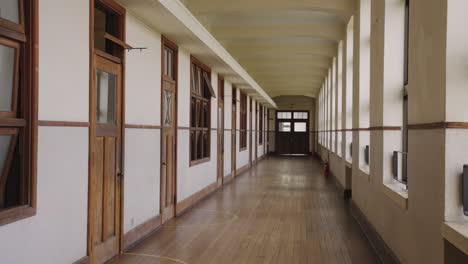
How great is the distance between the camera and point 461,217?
9.38 feet

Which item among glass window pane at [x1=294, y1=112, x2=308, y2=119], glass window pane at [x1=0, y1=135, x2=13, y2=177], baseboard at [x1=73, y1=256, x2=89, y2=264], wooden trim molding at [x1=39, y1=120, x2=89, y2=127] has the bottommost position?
baseboard at [x1=73, y1=256, x2=89, y2=264]

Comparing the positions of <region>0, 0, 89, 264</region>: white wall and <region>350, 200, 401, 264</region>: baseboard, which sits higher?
<region>0, 0, 89, 264</region>: white wall

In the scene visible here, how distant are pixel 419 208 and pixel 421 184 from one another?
0.61 feet

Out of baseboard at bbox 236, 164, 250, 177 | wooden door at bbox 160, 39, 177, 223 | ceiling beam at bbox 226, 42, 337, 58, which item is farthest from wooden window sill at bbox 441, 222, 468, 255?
baseboard at bbox 236, 164, 250, 177

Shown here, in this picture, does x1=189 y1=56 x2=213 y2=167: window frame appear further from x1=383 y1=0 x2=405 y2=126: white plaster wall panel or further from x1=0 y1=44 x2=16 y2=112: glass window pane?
x1=0 y1=44 x2=16 y2=112: glass window pane

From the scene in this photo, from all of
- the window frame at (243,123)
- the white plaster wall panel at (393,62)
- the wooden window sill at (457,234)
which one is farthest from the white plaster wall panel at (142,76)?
the window frame at (243,123)

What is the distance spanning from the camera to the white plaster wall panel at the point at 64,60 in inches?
136

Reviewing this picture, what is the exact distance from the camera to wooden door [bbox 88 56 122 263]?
14.1 ft

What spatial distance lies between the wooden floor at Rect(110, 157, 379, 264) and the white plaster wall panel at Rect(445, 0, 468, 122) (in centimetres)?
238

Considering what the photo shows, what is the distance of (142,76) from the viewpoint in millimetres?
5727

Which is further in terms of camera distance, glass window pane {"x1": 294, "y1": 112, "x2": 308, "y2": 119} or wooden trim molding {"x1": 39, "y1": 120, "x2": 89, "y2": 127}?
glass window pane {"x1": 294, "y1": 112, "x2": 308, "y2": 119}

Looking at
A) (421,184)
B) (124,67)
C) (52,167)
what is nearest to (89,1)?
(124,67)

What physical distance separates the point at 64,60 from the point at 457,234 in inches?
118

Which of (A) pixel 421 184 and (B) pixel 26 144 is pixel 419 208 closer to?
(A) pixel 421 184
